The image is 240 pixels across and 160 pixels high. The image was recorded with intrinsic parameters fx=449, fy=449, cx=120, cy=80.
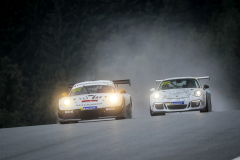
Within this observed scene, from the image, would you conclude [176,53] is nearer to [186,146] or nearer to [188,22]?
[188,22]

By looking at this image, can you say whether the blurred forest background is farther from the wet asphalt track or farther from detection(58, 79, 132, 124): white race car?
the wet asphalt track

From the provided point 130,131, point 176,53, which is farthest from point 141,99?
point 130,131

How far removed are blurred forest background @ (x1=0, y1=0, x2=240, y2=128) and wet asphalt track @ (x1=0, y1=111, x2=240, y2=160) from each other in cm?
5418

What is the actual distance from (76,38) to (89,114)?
2749 inches

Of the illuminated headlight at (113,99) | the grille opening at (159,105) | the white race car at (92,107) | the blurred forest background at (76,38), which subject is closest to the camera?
the white race car at (92,107)

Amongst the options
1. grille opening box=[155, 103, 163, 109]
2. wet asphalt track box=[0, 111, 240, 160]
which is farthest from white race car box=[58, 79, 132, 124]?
wet asphalt track box=[0, 111, 240, 160]

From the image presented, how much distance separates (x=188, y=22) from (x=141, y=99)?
61.8ft

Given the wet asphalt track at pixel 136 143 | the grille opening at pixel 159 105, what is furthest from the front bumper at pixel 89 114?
the wet asphalt track at pixel 136 143

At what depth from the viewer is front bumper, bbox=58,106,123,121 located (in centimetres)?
1309

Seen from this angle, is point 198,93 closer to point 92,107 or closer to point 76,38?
point 92,107

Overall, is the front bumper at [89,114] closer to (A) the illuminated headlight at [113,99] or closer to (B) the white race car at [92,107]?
(B) the white race car at [92,107]

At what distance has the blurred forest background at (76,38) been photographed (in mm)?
66625

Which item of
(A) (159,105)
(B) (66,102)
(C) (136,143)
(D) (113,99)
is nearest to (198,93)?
(A) (159,105)

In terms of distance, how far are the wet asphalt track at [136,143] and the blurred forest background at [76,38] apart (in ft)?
178
